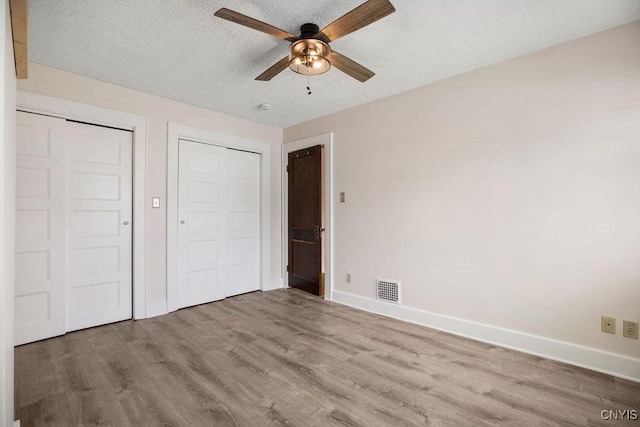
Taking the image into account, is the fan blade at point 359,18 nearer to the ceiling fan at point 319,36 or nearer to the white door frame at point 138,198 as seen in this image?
the ceiling fan at point 319,36

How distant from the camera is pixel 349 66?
7.24 ft

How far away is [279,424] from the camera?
1638 mm

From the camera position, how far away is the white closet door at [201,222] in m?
3.61

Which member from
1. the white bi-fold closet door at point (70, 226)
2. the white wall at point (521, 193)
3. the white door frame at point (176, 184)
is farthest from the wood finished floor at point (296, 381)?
the white door frame at point (176, 184)

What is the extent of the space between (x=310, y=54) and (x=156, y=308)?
3.14m

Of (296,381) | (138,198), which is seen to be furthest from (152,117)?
(296,381)

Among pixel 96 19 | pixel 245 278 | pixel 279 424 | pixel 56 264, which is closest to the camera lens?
pixel 279 424

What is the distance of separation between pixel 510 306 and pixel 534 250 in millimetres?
538

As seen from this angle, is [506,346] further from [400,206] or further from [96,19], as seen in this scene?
[96,19]

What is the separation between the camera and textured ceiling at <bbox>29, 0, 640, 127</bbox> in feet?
6.31

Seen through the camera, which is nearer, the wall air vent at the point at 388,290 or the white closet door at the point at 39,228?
the white closet door at the point at 39,228

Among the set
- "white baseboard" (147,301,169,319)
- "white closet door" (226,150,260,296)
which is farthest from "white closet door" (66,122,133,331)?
"white closet door" (226,150,260,296)

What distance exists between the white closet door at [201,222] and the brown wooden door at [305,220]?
3.30 feet

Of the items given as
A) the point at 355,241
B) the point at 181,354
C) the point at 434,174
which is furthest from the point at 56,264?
the point at 434,174
